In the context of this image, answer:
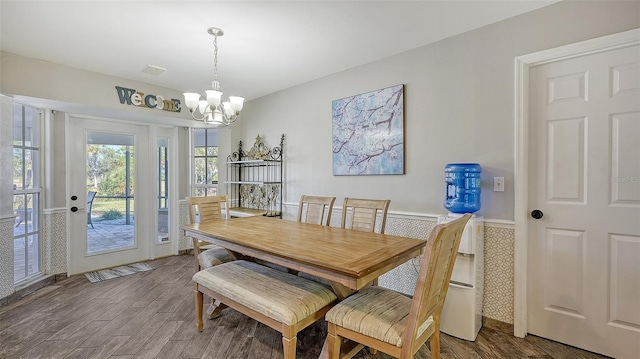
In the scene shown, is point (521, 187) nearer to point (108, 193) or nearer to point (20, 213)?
point (108, 193)

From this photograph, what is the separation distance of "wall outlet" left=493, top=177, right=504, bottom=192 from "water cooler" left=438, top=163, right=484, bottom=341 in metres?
0.16

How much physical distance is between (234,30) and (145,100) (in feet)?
6.72

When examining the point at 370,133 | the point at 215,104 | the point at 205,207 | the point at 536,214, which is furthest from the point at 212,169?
the point at 536,214

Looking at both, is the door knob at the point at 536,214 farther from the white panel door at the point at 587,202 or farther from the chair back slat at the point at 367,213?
the chair back slat at the point at 367,213

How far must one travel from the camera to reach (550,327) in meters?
2.19

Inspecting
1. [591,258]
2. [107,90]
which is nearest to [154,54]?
[107,90]

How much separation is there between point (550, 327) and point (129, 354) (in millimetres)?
3221

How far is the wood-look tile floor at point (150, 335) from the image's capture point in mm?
2051

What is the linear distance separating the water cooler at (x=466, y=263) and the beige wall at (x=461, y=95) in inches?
8.6

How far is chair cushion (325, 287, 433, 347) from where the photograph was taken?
1.43 m

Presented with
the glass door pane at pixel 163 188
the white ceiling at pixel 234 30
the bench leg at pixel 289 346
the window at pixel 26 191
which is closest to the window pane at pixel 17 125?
the window at pixel 26 191

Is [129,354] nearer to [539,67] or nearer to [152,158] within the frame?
[152,158]

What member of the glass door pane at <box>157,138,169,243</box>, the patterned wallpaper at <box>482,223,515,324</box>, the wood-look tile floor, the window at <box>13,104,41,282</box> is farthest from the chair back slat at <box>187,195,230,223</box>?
the patterned wallpaper at <box>482,223,515,324</box>

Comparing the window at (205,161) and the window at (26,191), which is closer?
the window at (26,191)
